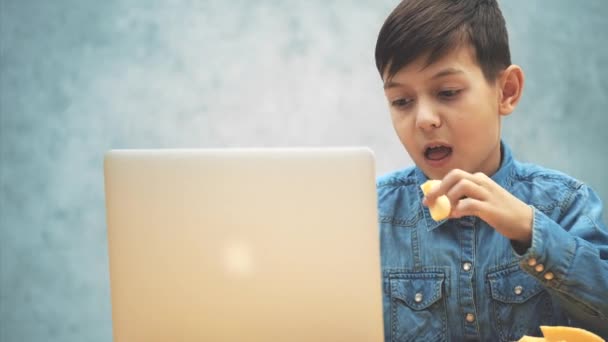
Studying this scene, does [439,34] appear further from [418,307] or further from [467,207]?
[418,307]

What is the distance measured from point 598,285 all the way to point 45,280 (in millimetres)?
1814

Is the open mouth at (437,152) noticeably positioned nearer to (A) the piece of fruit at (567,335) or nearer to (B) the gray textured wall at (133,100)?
(A) the piece of fruit at (567,335)

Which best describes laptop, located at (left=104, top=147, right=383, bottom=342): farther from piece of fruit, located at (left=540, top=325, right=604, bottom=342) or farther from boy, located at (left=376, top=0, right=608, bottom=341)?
boy, located at (left=376, top=0, right=608, bottom=341)

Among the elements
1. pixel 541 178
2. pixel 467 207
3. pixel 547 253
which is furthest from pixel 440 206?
pixel 541 178

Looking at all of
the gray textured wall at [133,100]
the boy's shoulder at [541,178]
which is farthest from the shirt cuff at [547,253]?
the gray textured wall at [133,100]

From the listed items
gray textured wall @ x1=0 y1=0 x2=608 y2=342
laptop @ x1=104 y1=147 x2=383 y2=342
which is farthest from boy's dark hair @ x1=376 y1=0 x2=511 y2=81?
gray textured wall @ x1=0 y1=0 x2=608 y2=342

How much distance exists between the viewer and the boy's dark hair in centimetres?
97

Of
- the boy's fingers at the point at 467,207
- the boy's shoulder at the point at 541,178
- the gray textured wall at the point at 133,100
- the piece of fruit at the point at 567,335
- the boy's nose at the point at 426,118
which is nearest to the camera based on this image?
the piece of fruit at the point at 567,335

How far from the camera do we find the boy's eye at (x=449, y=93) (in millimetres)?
963

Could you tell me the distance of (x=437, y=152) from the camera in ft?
3.28

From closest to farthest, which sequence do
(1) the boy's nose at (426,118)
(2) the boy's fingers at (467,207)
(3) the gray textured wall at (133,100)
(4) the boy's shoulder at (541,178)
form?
(2) the boy's fingers at (467,207) → (1) the boy's nose at (426,118) → (4) the boy's shoulder at (541,178) → (3) the gray textured wall at (133,100)

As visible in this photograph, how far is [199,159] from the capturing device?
673 millimetres

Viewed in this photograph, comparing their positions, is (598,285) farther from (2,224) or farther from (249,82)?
(2,224)

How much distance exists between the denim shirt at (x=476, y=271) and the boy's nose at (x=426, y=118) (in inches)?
7.8
